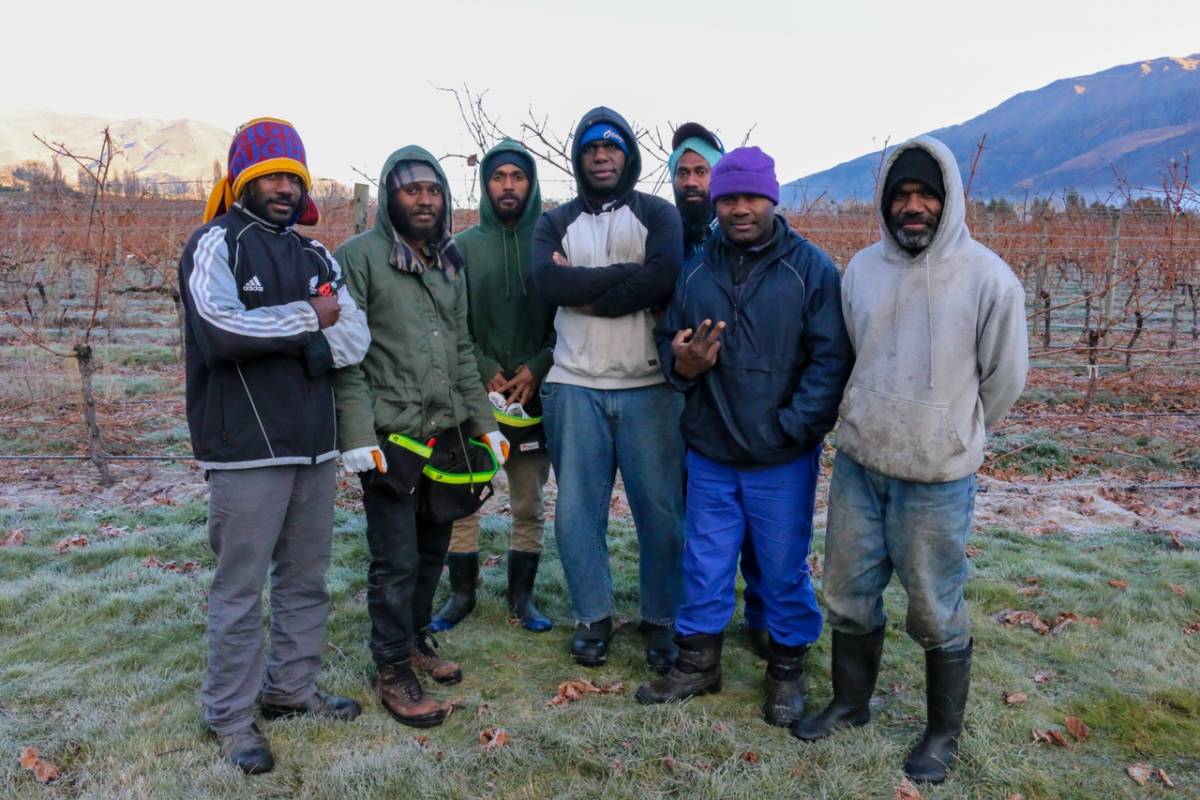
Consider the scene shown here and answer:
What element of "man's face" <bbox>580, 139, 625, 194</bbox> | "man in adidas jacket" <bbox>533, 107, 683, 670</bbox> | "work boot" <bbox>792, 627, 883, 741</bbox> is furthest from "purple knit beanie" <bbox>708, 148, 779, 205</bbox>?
"work boot" <bbox>792, 627, 883, 741</bbox>

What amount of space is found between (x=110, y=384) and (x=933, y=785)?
9.36 meters

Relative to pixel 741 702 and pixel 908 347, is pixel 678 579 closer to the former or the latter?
pixel 741 702

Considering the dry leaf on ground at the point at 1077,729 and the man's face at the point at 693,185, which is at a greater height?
the man's face at the point at 693,185

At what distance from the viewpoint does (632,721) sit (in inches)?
126

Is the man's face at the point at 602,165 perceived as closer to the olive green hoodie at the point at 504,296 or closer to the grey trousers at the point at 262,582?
the olive green hoodie at the point at 504,296

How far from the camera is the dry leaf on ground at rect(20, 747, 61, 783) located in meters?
2.83

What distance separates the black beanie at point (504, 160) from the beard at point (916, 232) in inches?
66.3

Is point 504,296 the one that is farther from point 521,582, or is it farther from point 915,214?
point 915,214

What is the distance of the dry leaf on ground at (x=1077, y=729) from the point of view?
10.4 feet

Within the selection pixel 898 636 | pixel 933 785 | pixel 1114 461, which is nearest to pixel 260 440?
pixel 933 785

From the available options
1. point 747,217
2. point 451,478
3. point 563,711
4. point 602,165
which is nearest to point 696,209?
point 602,165

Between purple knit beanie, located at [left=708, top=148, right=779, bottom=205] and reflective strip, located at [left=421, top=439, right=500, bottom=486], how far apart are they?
1.34 meters

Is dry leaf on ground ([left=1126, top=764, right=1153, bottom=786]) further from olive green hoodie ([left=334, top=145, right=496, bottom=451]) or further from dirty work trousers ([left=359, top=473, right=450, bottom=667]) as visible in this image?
olive green hoodie ([left=334, top=145, right=496, bottom=451])

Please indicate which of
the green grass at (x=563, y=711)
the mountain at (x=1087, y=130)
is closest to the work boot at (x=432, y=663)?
the green grass at (x=563, y=711)
